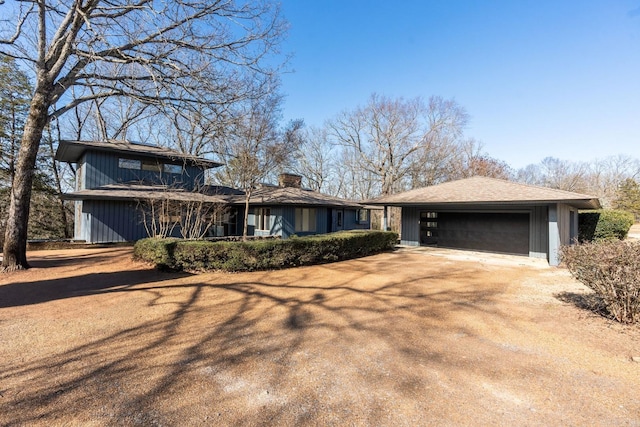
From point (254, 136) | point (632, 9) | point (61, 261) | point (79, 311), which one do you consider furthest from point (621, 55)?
point (61, 261)

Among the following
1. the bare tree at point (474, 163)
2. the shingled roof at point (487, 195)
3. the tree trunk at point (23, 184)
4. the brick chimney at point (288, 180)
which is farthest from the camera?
the bare tree at point (474, 163)

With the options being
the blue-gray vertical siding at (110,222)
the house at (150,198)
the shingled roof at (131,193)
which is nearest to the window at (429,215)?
the house at (150,198)

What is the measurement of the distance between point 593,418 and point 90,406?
4243mm

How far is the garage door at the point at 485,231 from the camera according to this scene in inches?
513

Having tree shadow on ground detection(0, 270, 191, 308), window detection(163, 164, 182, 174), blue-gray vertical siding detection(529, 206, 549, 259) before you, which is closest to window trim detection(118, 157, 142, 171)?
window detection(163, 164, 182, 174)

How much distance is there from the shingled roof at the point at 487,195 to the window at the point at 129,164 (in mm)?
12803

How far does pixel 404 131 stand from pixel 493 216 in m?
12.4

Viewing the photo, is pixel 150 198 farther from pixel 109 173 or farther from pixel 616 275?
pixel 616 275

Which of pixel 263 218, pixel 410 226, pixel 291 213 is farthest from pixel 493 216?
pixel 263 218

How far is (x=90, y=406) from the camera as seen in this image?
96.8 inches

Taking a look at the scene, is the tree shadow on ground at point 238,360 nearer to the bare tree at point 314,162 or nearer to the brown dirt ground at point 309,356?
the brown dirt ground at point 309,356

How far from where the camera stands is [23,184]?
320 inches

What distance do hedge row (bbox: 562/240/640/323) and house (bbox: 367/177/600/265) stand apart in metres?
5.81

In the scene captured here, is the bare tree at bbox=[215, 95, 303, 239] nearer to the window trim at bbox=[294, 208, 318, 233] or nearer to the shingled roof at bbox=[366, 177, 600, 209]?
the window trim at bbox=[294, 208, 318, 233]
